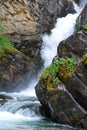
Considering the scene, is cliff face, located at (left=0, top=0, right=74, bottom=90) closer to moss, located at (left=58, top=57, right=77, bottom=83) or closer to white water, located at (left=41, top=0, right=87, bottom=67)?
white water, located at (left=41, top=0, right=87, bottom=67)

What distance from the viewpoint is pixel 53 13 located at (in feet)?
101

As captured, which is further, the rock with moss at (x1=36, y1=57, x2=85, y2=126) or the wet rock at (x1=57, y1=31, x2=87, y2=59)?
the wet rock at (x1=57, y1=31, x2=87, y2=59)

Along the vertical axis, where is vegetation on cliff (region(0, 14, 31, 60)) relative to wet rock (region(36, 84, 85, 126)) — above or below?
below

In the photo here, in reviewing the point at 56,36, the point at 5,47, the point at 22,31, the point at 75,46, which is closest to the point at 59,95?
the point at 75,46

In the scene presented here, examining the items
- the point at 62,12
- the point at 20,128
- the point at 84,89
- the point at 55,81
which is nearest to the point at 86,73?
the point at 84,89

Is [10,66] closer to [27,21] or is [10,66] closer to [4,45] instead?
[4,45]

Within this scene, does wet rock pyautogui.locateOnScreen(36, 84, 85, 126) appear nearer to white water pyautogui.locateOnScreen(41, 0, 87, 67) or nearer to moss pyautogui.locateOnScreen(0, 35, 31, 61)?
moss pyautogui.locateOnScreen(0, 35, 31, 61)

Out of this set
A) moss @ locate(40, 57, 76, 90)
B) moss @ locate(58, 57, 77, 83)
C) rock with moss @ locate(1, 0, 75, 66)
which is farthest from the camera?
rock with moss @ locate(1, 0, 75, 66)

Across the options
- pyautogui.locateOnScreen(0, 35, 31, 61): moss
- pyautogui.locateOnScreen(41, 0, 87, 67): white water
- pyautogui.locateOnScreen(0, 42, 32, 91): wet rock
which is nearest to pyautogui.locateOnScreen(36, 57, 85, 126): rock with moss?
pyautogui.locateOnScreen(0, 42, 32, 91): wet rock

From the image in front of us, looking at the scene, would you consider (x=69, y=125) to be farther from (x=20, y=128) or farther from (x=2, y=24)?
(x=2, y=24)

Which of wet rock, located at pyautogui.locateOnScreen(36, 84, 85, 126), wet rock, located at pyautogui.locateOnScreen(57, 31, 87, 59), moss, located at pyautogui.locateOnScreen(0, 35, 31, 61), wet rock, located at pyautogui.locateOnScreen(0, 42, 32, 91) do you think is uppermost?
wet rock, located at pyautogui.locateOnScreen(57, 31, 87, 59)

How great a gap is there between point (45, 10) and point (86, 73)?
47.5 feet

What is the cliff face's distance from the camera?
2594cm

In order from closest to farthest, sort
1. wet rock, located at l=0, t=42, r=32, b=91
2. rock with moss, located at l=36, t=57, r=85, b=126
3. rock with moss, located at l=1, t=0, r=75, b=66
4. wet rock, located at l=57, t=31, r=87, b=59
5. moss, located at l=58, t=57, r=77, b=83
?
rock with moss, located at l=36, t=57, r=85, b=126
moss, located at l=58, t=57, r=77, b=83
wet rock, located at l=57, t=31, r=87, b=59
wet rock, located at l=0, t=42, r=32, b=91
rock with moss, located at l=1, t=0, r=75, b=66
